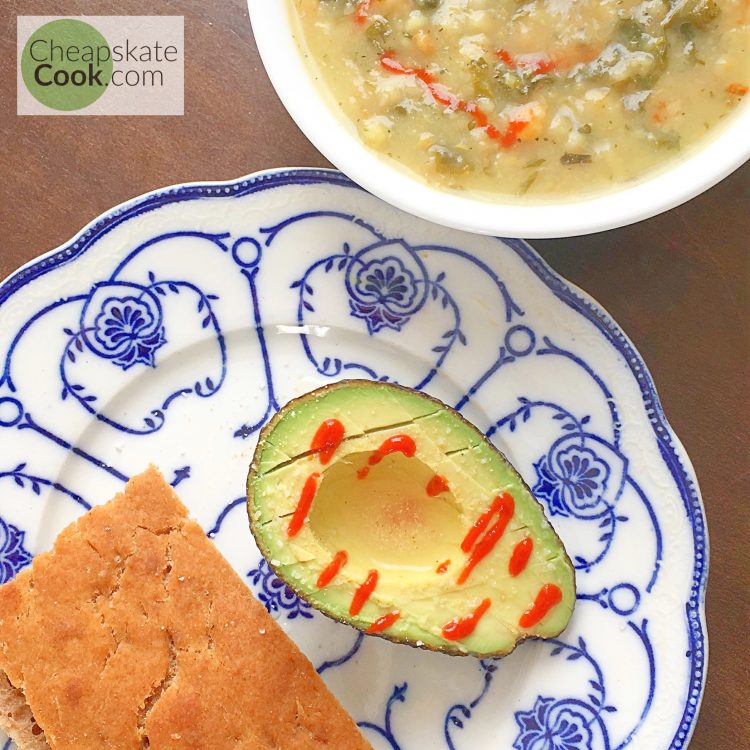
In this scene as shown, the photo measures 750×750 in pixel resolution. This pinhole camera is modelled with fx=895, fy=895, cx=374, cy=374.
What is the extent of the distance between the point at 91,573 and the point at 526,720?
3.23 ft

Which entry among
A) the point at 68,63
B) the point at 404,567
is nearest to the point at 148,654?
the point at 404,567

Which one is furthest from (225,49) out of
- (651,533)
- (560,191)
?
(651,533)

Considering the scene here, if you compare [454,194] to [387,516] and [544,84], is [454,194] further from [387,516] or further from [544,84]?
[387,516]

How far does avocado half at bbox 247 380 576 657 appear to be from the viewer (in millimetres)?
1722

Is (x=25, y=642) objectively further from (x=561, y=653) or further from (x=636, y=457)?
(x=636, y=457)

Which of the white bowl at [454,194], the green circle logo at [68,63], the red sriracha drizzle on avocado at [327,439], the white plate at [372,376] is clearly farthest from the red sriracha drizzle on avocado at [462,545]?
the green circle logo at [68,63]

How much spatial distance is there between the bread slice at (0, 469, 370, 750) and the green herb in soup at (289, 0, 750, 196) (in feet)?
3.17

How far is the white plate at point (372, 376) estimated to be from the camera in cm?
193

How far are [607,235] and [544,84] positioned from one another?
43 cm

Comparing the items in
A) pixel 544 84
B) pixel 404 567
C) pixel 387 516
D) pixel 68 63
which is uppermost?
pixel 68 63

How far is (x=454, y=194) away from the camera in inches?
67.7

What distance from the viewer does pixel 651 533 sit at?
1933mm

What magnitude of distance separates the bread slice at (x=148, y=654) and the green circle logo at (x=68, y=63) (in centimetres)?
96

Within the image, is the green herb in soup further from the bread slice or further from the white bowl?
the bread slice
